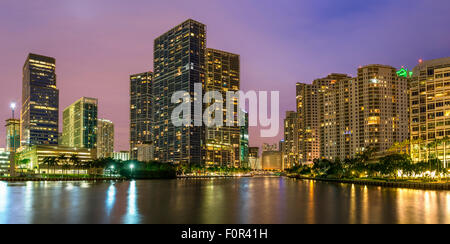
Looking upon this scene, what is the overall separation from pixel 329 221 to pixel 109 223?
2732cm

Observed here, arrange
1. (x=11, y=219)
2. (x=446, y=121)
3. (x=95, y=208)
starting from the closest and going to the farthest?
(x=11, y=219) < (x=95, y=208) < (x=446, y=121)

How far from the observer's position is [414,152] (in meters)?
184

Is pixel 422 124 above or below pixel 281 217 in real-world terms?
above

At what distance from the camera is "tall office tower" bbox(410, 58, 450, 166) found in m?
167

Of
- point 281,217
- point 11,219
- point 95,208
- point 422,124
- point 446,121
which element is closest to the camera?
point 11,219

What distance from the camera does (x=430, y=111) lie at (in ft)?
576

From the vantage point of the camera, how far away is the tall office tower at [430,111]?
549ft
